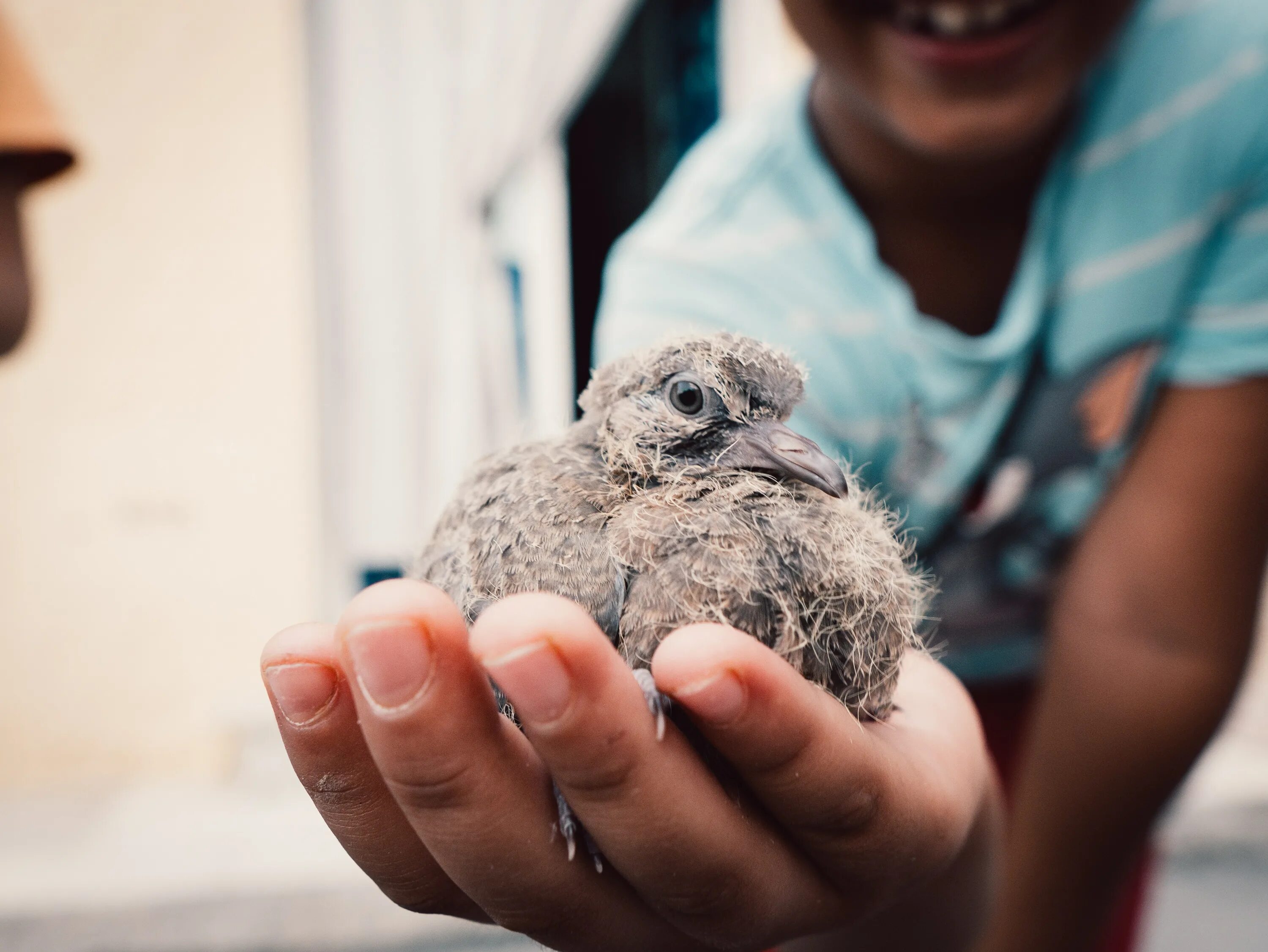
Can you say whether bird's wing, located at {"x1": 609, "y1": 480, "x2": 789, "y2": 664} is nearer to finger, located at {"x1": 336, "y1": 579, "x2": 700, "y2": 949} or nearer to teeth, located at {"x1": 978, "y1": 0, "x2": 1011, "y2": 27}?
finger, located at {"x1": 336, "y1": 579, "x2": 700, "y2": 949}

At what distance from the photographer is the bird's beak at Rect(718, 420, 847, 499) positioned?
0.49 metres

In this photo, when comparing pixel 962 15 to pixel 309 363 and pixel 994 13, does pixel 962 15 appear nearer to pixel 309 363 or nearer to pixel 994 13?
pixel 994 13

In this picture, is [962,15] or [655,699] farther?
[962,15]

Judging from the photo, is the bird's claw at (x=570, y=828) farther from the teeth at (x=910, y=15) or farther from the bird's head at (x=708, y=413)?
the teeth at (x=910, y=15)

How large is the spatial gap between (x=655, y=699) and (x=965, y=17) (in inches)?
32.2

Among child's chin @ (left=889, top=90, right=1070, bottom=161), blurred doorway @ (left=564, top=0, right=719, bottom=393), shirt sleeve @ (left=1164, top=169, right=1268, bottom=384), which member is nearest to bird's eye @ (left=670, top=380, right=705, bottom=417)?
child's chin @ (left=889, top=90, right=1070, bottom=161)

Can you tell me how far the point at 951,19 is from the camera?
89 centimetres

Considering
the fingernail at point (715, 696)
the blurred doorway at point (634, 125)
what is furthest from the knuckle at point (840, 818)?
the blurred doorway at point (634, 125)

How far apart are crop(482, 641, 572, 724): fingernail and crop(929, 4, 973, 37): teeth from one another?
84 centimetres

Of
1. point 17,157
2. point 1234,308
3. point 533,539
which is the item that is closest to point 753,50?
point 1234,308

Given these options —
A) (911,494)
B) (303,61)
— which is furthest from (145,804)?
(911,494)

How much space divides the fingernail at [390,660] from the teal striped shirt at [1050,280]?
0.58 m

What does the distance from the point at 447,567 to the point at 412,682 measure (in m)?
0.15

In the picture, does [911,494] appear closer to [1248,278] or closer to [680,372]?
[1248,278]
